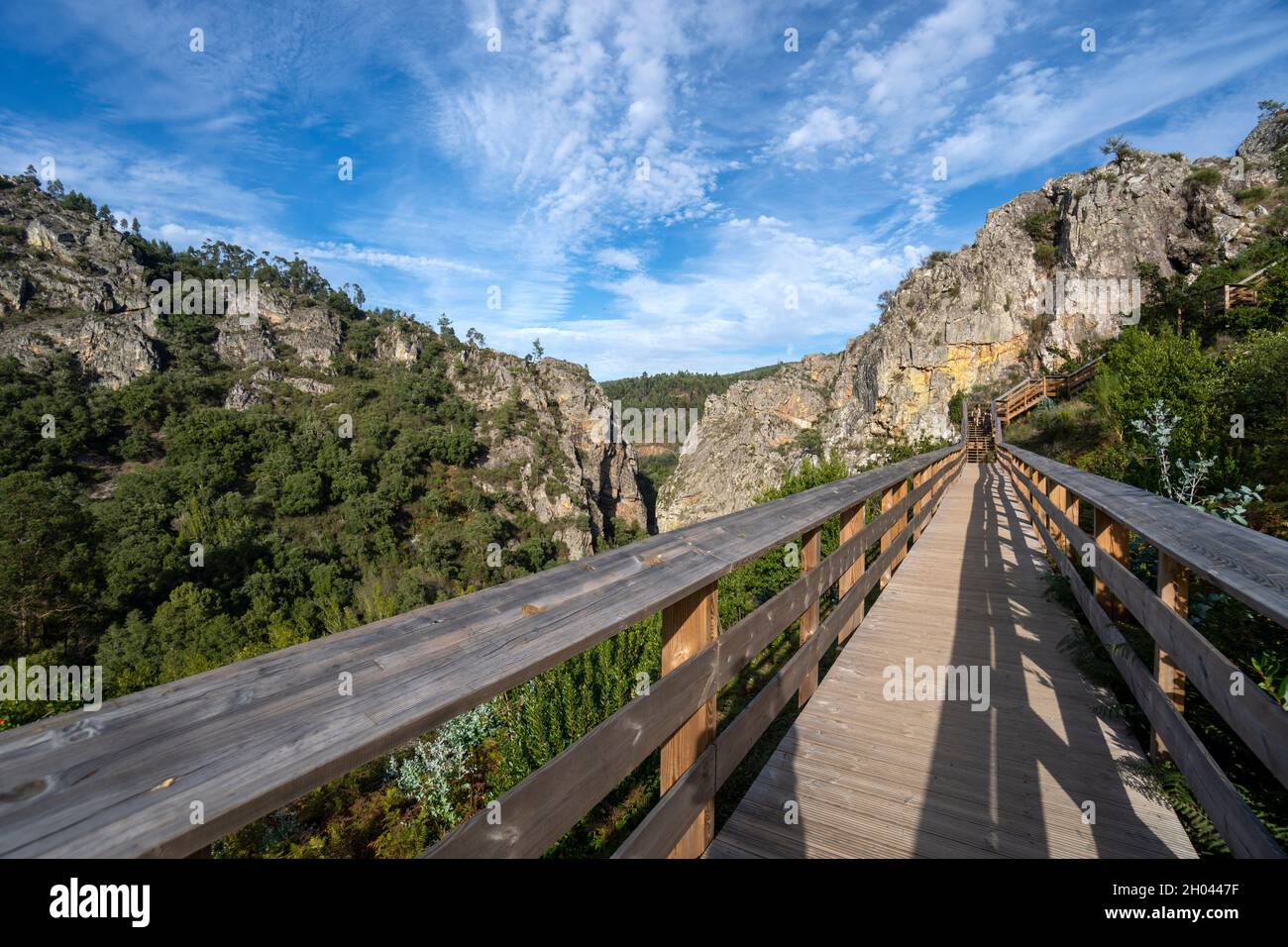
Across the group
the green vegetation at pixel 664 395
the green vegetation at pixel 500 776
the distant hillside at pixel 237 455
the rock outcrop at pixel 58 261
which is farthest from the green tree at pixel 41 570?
the green vegetation at pixel 664 395

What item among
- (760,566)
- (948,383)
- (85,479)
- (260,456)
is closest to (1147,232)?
(948,383)

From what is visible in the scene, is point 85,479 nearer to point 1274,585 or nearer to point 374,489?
point 374,489

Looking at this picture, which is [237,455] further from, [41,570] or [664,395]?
[664,395]

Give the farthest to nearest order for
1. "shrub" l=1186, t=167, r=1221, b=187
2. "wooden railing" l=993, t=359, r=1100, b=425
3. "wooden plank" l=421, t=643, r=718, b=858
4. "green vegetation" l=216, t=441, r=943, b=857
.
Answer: "shrub" l=1186, t=167, r=1221, b=187 < "wooden railing" l=993, t=359, r=1100, b=425 < "green vegetation" l=216, t=441, r=943, b=857 < "wooden plank" l=421, t=643, r=718, b=858

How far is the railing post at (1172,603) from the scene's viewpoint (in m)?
2.03

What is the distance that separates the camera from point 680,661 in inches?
62.6

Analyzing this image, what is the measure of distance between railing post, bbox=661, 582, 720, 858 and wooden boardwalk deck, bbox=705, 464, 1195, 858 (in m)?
0.44

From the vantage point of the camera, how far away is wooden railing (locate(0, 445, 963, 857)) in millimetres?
569

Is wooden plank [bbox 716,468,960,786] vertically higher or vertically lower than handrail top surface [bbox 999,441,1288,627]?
lower

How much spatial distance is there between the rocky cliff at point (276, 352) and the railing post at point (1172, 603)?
6269 centimetres

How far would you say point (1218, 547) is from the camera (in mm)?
1650

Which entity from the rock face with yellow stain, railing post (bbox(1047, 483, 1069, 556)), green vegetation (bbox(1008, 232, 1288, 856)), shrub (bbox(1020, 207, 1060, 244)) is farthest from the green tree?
shrub (bbox(1020, 207, 1060, 244))

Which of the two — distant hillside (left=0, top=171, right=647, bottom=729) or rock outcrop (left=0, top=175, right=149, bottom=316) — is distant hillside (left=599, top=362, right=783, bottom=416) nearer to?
distant hillside (left=0, top=171, right=647, bottom=729)
